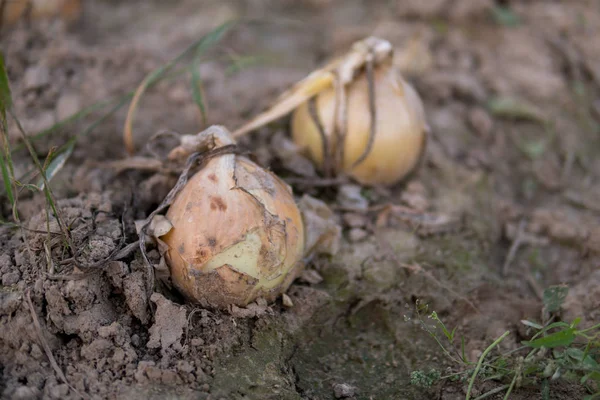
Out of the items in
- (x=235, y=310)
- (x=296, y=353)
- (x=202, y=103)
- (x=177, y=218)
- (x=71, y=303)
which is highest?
(x=202, y=103)

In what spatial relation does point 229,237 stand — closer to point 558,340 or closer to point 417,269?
point 417,269

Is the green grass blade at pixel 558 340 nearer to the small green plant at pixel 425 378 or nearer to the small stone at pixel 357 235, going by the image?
the small green plant at pixel 425 378

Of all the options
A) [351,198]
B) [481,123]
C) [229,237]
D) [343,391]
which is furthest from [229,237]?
[481,123]

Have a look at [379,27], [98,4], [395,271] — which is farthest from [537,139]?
[98,4]

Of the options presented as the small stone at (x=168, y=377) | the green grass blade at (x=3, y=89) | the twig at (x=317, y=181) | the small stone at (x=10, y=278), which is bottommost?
the small stone at (x=168, y=377)

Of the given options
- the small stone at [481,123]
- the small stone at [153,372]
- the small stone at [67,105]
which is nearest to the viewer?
the small stone at [153,372]

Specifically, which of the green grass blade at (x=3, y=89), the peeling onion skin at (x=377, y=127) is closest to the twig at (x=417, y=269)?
the peeling onion skin at (x=377, y=127)

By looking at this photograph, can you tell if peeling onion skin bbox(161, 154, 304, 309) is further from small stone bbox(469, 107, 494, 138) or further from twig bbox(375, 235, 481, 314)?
small stone bbox(469, 107, 494, 138)

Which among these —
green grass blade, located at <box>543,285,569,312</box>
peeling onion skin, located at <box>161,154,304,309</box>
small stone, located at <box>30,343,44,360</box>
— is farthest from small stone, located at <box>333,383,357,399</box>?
small stone, located at <box>30,343,44,360</box>

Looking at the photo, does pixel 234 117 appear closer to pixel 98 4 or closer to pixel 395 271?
pixel 395 271

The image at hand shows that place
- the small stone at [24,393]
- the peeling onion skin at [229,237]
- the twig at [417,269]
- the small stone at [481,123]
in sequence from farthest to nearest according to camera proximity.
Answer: the small stone at [481,123] < the twig at [417,269] < the peeling onion skin at [229,237] < the small stone at [24,393]
